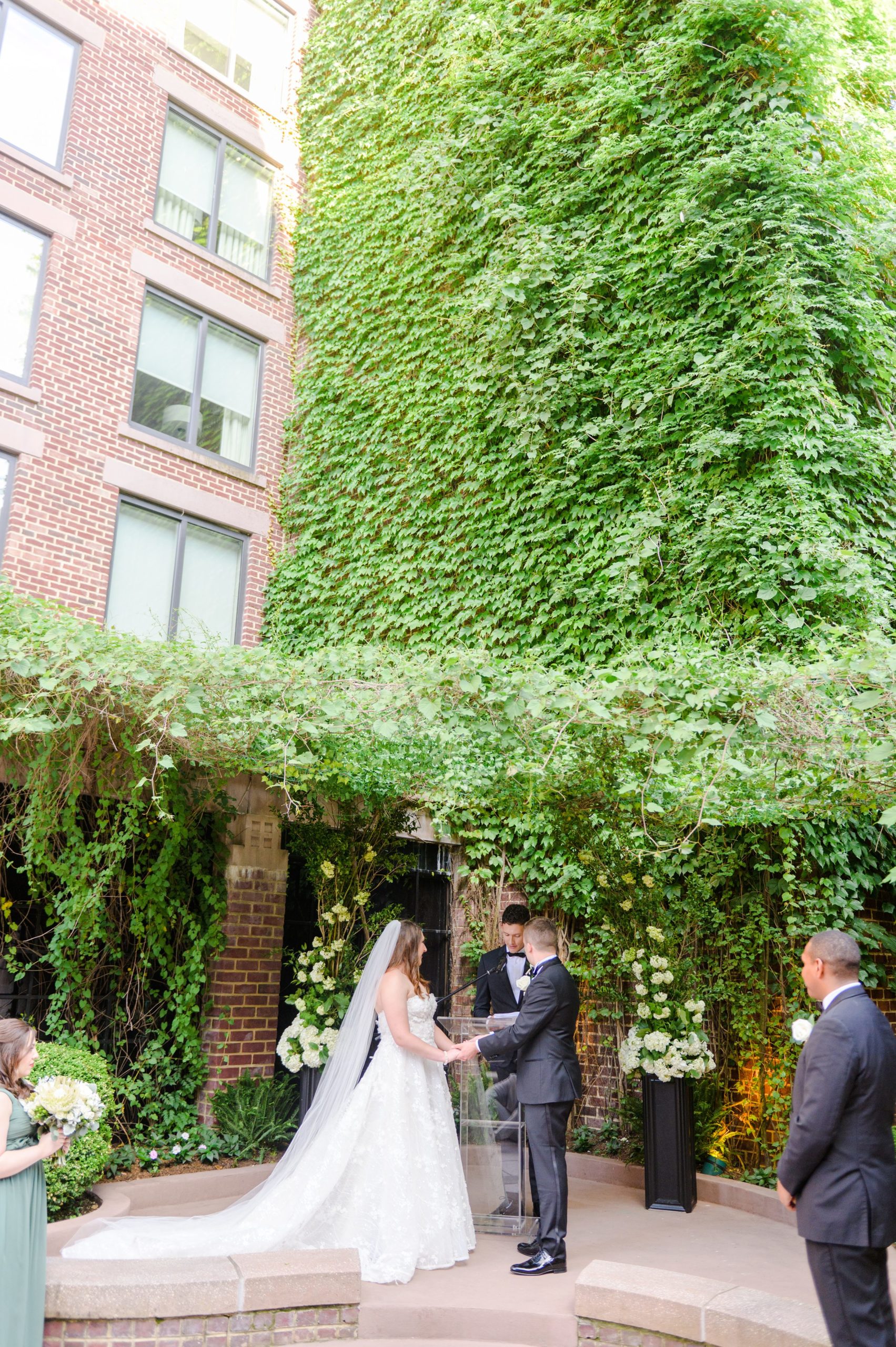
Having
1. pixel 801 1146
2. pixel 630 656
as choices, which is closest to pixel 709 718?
pixel 630 656

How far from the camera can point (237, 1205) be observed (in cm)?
579

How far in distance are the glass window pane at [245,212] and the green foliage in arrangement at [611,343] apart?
1453 mm

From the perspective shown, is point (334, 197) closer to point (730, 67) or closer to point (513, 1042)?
point (730, 67)

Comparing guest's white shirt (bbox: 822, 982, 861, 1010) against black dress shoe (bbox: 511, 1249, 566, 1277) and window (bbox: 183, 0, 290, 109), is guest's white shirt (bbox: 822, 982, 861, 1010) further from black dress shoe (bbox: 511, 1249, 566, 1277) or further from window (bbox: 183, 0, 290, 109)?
window (bbox: 183, 0, 290, 109)

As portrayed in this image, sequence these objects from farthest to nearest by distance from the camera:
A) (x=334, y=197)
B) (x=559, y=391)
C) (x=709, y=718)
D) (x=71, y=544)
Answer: (x=334, y=197) < (x=71, y=544) < (x=559, y=391) < (x=709, y=718)

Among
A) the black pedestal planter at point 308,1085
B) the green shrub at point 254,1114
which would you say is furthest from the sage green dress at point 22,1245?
the green shrub at point 254,1114

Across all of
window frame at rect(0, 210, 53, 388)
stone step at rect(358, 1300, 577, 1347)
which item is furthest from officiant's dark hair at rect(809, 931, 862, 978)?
window frame at rect(0, 210, 53, 388)

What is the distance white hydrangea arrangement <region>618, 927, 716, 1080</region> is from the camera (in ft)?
23.5

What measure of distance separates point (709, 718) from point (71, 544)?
748cm

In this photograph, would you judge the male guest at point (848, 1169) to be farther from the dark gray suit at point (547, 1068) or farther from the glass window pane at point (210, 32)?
the glass window pane at point (210, 32)

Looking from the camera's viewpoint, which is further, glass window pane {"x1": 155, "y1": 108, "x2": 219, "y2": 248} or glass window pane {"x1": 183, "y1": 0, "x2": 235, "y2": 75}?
glass window pane {"x1": 183, "y1": 0, "x2": 235, "y2": 75}

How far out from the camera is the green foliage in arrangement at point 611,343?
8.27 metres

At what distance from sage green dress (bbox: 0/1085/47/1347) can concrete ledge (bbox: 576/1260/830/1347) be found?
2314mm

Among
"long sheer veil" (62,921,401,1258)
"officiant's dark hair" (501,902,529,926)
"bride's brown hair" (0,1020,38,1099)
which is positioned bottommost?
"long sheer veil" (62,921,401,1258)
